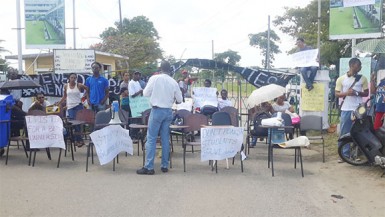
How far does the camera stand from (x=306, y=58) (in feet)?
36.9

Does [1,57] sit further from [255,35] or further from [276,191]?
[276,191]

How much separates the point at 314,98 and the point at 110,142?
245 inches

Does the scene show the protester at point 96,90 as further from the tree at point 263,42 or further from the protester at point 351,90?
the tree at point 263,42

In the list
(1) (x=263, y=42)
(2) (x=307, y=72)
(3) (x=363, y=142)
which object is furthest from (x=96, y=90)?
(1) (x=263, y=42)

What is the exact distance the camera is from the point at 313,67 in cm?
1126

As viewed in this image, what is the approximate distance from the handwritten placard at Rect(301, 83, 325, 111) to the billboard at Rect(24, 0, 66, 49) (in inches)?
338

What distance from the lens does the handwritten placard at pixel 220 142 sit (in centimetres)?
736

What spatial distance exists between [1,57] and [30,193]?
32.1 metres

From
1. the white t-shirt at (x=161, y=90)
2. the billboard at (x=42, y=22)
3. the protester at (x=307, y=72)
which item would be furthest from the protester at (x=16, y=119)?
the protester at (x=307, y=72)

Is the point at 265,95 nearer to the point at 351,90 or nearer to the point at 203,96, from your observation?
the point at 351,90

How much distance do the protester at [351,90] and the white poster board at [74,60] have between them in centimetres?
897

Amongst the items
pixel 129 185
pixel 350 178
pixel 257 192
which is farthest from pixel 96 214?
pixel 350 178

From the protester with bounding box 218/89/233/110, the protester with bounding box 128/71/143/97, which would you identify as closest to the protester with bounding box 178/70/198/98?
the protester with bounding box 218/89/233/110

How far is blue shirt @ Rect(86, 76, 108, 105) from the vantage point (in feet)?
31.7
